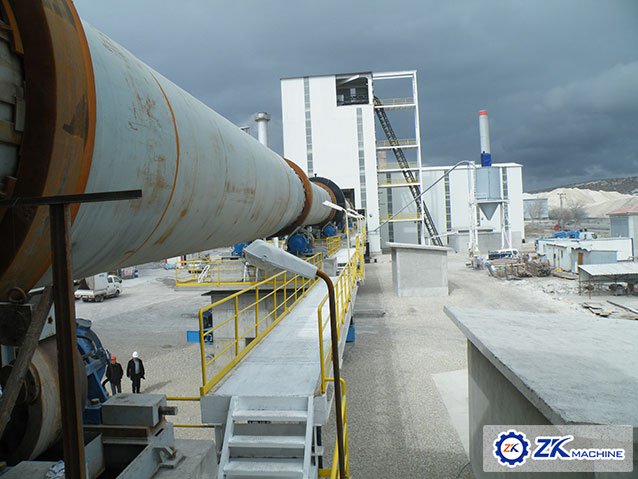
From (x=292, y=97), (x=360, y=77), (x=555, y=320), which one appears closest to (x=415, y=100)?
(x=360, y=77)

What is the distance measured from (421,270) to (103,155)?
72.0 ft

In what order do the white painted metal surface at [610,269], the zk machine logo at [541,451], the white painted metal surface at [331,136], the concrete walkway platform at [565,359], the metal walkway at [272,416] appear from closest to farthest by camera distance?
the zk machine logo at [541,451] → the concrete walkway platform at [565,359] → the metal walkway at [272,416] → the white painted metal surface at [610,269] → the white painted metal surface at [331,136]

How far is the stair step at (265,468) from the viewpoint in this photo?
14.1ft

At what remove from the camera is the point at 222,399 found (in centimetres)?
499

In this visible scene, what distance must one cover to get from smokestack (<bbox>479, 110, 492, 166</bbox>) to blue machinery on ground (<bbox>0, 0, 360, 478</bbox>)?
3632 cm

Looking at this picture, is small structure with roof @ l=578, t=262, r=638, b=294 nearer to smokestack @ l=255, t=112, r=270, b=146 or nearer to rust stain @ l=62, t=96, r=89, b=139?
smokestack @ l=255, t=112, r=270, b=146

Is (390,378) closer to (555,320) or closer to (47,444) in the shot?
(555,320)

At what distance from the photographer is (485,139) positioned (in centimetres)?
3703

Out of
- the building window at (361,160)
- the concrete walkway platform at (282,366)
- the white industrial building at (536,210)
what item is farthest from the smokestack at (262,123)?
the white industrial building at (536,210)

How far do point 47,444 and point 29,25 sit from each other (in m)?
2.60

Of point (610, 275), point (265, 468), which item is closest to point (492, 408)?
point (265, 468)

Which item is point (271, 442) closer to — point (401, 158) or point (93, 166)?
point (93, 166)

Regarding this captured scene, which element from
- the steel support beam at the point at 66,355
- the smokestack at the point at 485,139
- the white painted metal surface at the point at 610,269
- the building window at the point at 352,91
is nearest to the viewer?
the steel support beam at the point at 66,355

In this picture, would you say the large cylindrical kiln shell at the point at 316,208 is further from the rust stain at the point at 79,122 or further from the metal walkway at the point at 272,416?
the rust stain at the point at 79,122
